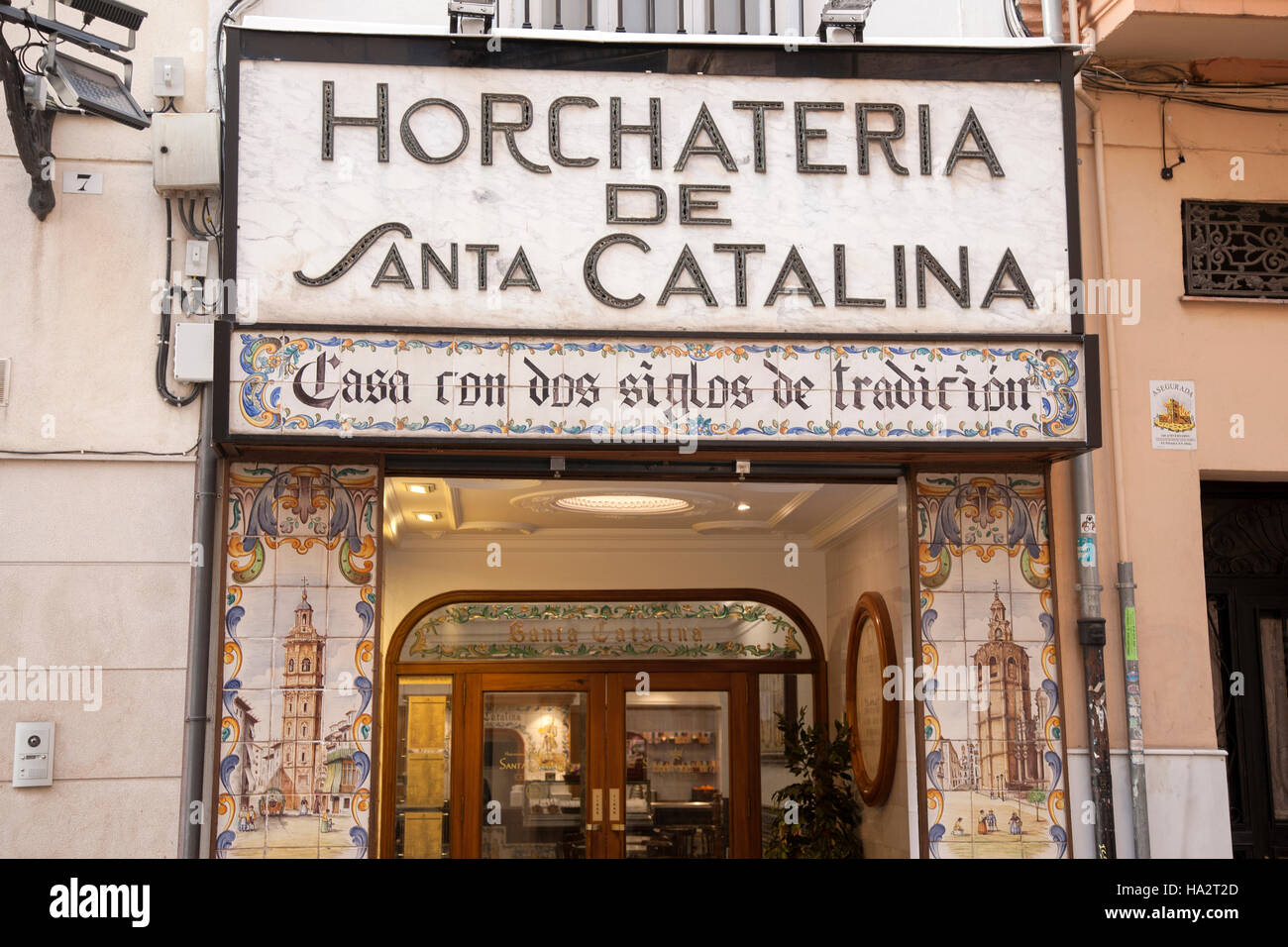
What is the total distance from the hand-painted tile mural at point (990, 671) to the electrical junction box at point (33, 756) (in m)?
3.75

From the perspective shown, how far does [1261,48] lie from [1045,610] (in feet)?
9.74

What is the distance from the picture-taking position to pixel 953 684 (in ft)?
18.3

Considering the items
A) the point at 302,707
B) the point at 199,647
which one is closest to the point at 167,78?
the point at 199,647

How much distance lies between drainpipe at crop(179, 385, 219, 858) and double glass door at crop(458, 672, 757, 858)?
4105mm

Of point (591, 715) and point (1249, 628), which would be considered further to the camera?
point (591, 715)

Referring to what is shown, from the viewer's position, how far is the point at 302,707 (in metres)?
5.28

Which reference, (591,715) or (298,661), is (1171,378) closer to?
(298,661)

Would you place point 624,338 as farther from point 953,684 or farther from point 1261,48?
point 1261,48

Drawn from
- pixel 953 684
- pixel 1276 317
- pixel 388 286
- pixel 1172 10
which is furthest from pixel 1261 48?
pixel 388 286

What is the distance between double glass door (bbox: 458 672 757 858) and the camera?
9.15 metres

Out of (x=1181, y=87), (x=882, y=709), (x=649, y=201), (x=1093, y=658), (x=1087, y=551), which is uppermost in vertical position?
(x=1181, y=87)

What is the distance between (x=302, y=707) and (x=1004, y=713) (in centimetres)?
310

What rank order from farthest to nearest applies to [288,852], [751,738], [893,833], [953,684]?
[751,738], [893,833], [953,684], [288,852]

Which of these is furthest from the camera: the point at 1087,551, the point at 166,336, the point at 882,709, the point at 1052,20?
the point at 882,709
